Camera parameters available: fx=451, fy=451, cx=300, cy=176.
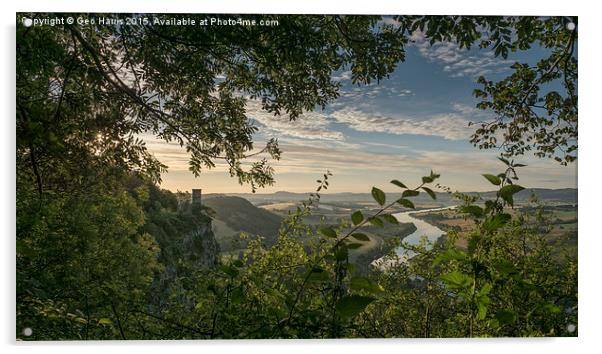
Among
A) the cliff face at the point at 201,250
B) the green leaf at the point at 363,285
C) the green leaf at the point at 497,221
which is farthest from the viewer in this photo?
the cliff face at the point at 201,250

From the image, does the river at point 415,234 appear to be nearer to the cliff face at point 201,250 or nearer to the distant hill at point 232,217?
the distant hill at point 232,217

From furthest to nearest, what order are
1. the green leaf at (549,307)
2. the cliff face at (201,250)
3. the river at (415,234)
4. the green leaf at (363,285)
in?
the river at (415,234) < the cliff face at (201,250) < the green leaf at (549,307) < the green leaf at (363,285)

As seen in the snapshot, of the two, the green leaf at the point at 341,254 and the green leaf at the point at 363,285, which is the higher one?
the green leaf at the point at 341,254

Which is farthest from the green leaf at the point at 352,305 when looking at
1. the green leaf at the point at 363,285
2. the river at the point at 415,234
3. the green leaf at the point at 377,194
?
the river at the point at 415,234

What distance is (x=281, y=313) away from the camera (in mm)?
2889

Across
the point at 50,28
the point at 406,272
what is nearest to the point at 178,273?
the point at 406,272

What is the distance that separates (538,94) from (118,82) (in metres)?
3.35

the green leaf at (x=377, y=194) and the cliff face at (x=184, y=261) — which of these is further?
the cliff face at (x=184, y=261)

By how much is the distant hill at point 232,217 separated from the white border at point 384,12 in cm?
82

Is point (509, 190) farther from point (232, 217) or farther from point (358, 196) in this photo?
point (232, 217)

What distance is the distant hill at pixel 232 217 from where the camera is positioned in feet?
11.7

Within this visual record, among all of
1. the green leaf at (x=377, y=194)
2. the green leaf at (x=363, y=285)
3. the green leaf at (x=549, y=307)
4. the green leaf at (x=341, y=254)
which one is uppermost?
the green leaf at (x=377, y=194)

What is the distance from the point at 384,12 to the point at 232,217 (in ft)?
6.63

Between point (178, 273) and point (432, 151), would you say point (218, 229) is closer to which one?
point (178, 273)
